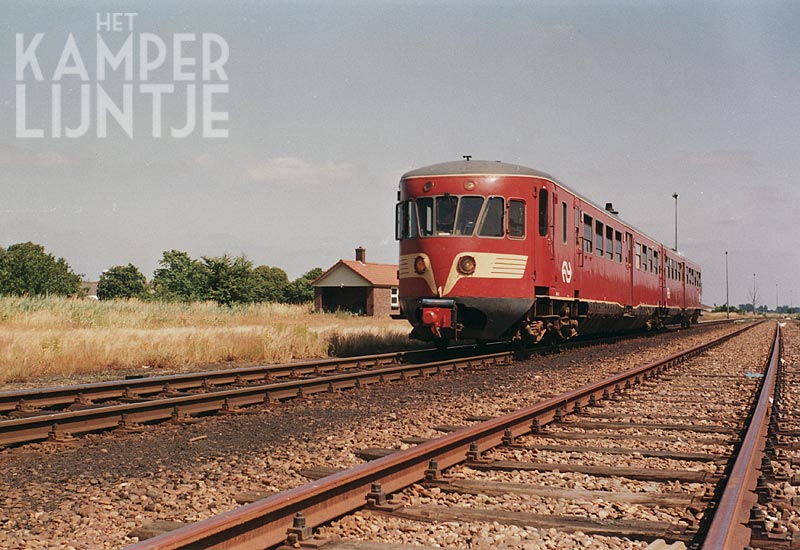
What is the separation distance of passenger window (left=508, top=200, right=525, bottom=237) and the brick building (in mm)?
44570

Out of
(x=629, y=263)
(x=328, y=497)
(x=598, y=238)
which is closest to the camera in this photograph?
(x=328, y=497)

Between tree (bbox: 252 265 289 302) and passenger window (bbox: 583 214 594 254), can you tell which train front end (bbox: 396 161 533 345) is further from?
tree (bbox: 252 265 289 302)

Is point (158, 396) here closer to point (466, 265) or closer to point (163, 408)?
point (163, 408)

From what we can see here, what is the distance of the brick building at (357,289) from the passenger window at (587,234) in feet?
135

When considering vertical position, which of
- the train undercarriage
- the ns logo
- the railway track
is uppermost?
the ns logo

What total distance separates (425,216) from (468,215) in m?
0.81

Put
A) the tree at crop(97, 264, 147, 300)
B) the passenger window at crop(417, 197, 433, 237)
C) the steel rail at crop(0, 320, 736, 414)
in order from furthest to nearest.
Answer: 1. the tree at crop(97, 264, 147, 300)
2. the passenger window at crop(417, 197, 433, 237)
3. the steel rail at crop(0, 320, 736, 414)

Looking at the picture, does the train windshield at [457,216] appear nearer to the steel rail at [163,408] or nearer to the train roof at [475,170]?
the train roof at [475,170]

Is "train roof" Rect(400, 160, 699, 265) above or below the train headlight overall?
above

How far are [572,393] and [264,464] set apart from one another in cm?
417

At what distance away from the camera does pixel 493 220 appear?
13891mm

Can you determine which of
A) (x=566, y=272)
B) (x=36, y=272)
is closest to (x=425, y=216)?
(x=566, y=272)

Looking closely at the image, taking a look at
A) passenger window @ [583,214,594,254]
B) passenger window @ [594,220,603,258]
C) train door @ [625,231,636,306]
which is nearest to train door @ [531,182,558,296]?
passenger window @ [583,214,594,254]

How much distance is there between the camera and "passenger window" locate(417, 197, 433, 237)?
46.2 feet
